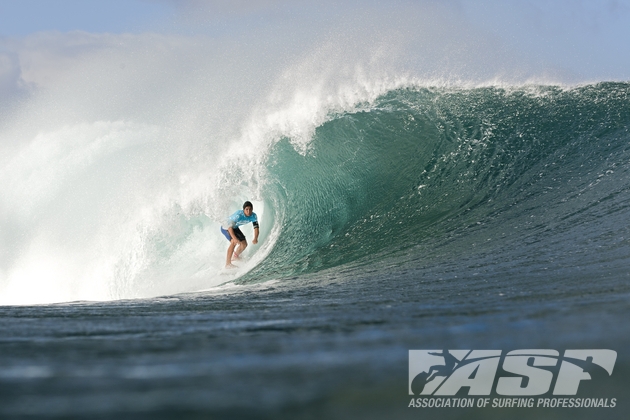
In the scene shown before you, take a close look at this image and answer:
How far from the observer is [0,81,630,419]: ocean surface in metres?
1.97

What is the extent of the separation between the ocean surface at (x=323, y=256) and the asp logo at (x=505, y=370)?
0.07 meters

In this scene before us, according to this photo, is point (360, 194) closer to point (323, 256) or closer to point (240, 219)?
point (240, 219)

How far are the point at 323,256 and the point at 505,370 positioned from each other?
23.4 ft

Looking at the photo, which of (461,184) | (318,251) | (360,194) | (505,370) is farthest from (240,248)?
(505,370)

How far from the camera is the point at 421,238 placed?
27.8 ft

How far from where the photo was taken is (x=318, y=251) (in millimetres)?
9648

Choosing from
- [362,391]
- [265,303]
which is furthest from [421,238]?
[362,391]

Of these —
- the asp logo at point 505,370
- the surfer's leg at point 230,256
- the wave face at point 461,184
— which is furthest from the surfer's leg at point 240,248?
the asp logo at point 505,370

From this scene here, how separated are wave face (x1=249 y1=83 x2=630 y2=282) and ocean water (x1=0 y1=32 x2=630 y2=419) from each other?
2.2 inches

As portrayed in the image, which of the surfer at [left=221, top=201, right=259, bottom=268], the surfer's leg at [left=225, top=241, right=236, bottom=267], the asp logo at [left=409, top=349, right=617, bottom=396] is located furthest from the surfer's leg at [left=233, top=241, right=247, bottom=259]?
the asp logo at [left=409, top=349, right=617, bottom=396]

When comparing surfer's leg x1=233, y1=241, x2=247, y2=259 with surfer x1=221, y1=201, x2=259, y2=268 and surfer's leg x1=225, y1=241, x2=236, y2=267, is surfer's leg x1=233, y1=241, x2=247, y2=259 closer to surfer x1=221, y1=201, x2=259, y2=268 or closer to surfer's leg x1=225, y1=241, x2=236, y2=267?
surfer x1=221, y1=201, x2=259, y2=268

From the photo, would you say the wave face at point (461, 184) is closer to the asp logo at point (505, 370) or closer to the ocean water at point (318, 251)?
the ocean water at point (318, 251)

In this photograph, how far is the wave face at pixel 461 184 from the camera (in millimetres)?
6902

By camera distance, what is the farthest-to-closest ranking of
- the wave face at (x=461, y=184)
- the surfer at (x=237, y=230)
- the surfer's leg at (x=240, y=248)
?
the surfer's leg at (x=240, y=248)
the surfer at (x=237, y=230)
the wave face at (x=461, y=184)
